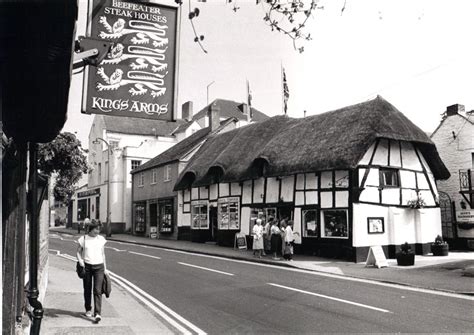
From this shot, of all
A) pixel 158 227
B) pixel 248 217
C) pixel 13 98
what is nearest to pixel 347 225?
pixel 248 217

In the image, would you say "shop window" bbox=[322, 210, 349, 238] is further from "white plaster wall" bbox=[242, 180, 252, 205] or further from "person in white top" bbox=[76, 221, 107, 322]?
"person in white top" bbox=[76, 221, 107, 322]

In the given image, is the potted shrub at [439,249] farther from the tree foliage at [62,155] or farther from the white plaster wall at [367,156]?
the tree foliage at [62,155]

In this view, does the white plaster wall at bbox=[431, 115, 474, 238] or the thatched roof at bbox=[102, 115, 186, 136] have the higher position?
the thatched roof at bbox=[102, 115, 186, 136]

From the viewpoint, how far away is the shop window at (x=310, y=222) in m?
21.4

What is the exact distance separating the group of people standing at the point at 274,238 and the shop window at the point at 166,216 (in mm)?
14684

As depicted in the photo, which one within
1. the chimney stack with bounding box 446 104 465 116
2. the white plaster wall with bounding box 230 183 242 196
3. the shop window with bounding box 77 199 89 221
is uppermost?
the chimney stack with bounding box 446 104 465 116

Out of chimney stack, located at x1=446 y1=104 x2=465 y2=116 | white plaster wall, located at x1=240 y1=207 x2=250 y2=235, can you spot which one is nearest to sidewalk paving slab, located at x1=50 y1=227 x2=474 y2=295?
white plaster wall, located at x1=240 y1=207 x2=250 y2=235

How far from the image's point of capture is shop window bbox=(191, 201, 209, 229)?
30642 mm

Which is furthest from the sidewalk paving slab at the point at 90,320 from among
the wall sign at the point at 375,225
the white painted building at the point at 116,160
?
the white painted building at the point at 116,160

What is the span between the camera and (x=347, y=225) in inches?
780

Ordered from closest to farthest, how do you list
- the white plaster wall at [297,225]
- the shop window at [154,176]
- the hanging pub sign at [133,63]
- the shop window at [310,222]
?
the hanging pub sign at [133,63] < the shop window at [310,222] < the white plaster wall at [297,225] < the shop window at [154,176]

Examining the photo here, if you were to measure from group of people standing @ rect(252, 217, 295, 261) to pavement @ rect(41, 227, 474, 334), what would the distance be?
472 mm

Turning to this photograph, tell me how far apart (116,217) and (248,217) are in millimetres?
22102

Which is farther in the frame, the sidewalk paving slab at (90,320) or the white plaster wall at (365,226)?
the white plaster wall at (365,226)
